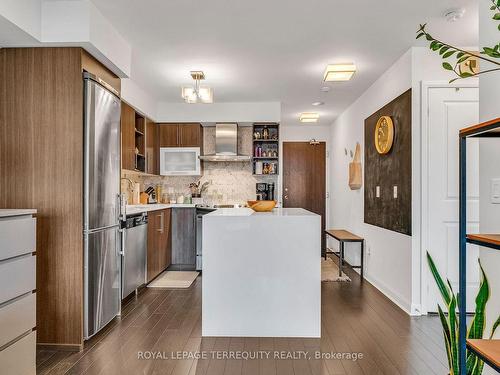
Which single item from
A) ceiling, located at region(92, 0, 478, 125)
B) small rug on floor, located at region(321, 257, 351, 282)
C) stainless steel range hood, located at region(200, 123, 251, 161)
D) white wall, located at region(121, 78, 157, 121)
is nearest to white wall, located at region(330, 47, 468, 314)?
ceiling, located at region(92, 0, 478, 125)

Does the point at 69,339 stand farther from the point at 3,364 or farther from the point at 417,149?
the point at 417,149

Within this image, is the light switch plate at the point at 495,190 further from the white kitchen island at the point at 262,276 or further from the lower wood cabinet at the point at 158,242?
the lower wood cabinet at the point at 158,242

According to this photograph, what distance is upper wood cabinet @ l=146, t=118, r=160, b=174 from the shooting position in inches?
220

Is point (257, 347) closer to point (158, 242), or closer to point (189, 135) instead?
point (158, 242)

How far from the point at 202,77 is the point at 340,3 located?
2054 millimetres

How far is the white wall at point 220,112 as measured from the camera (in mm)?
5871

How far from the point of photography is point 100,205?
9.75 ft

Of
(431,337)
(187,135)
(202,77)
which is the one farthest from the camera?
(187,135)

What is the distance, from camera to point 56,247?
9.04 feet

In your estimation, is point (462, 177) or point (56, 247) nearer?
point (462, 177)

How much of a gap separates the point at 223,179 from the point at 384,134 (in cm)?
294

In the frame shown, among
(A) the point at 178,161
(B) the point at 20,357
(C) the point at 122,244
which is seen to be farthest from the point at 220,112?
(B) the point at 20,357

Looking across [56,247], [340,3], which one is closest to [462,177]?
[340,3]

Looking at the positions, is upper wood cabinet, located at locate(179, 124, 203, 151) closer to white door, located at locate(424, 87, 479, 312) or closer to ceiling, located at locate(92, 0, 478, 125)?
ceiling, located at locate(92, 0, 478, 125)
